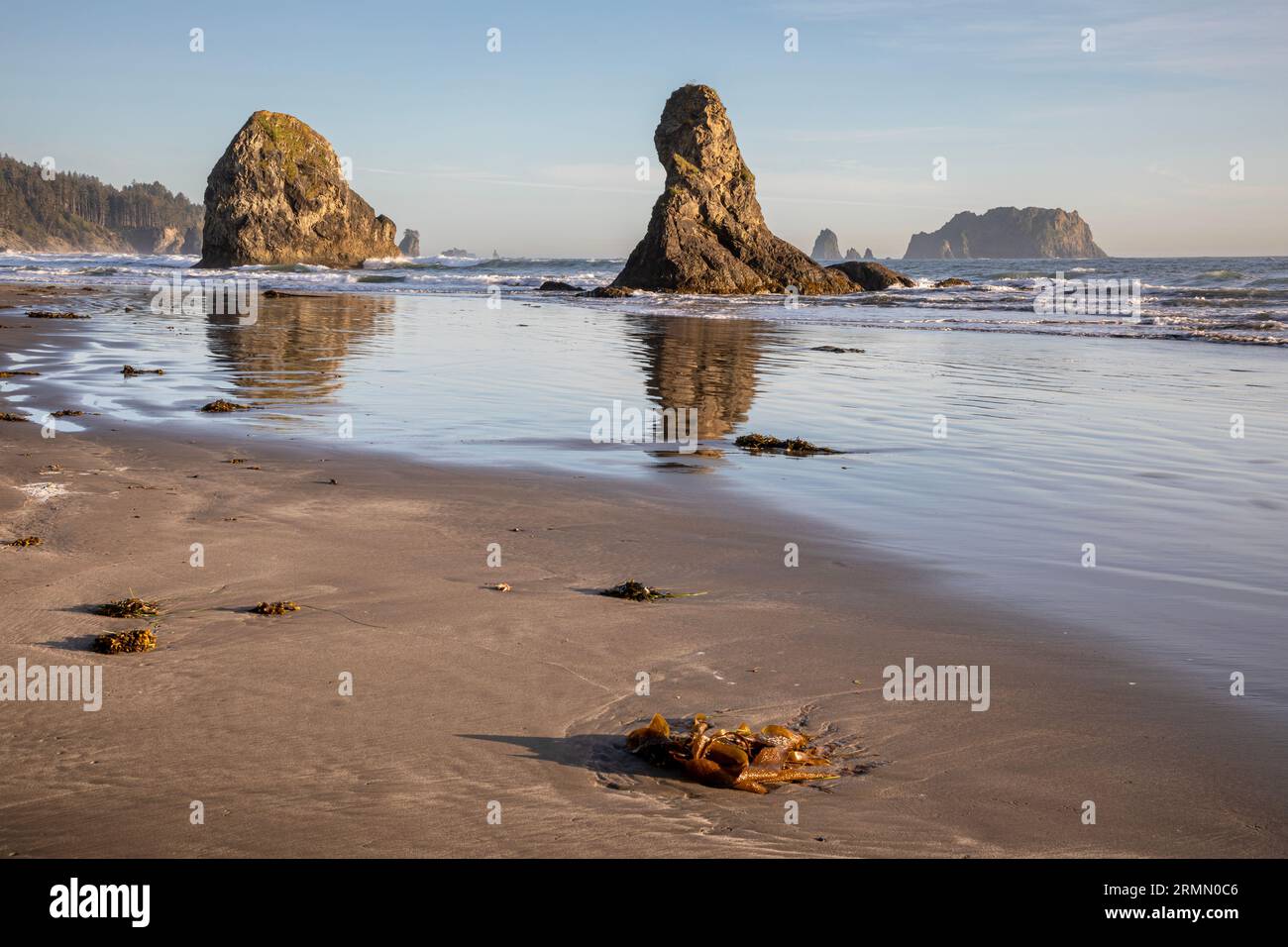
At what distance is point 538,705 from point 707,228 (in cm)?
4535

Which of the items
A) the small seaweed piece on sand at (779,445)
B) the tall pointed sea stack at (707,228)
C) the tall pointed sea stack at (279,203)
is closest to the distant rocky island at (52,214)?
the tall pointed sea stack at (279,203)

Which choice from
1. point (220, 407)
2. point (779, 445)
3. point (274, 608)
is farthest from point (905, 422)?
point (274, 608)

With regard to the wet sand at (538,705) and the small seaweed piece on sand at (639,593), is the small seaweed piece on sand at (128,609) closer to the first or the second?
the wet sand at (538,705)

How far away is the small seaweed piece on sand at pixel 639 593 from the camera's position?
17.0 feet

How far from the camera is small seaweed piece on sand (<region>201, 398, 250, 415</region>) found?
10.4m

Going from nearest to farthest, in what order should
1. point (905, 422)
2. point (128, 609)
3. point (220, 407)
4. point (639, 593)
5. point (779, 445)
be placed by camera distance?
point (128, 609) < point (639, 593) < point (779, 445) < point (220, 407) < point (905, 422)

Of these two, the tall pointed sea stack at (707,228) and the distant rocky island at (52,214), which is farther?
the distant rocky island at (52,214)

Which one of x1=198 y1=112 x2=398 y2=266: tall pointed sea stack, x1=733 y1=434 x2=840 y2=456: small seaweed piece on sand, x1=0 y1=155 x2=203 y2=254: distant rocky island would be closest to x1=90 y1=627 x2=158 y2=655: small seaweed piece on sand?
x1=733 y1=434 x2=840 y2=456: small seaweed piece on sand

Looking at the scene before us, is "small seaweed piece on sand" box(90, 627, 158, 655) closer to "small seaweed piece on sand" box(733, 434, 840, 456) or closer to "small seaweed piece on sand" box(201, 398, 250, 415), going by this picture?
"small seaweed piece on sand" box(733, 434, 840, 456)

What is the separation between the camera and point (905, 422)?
11.0m

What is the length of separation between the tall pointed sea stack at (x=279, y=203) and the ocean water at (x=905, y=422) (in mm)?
59496

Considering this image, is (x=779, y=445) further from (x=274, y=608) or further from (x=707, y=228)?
(x=707, y=228)
